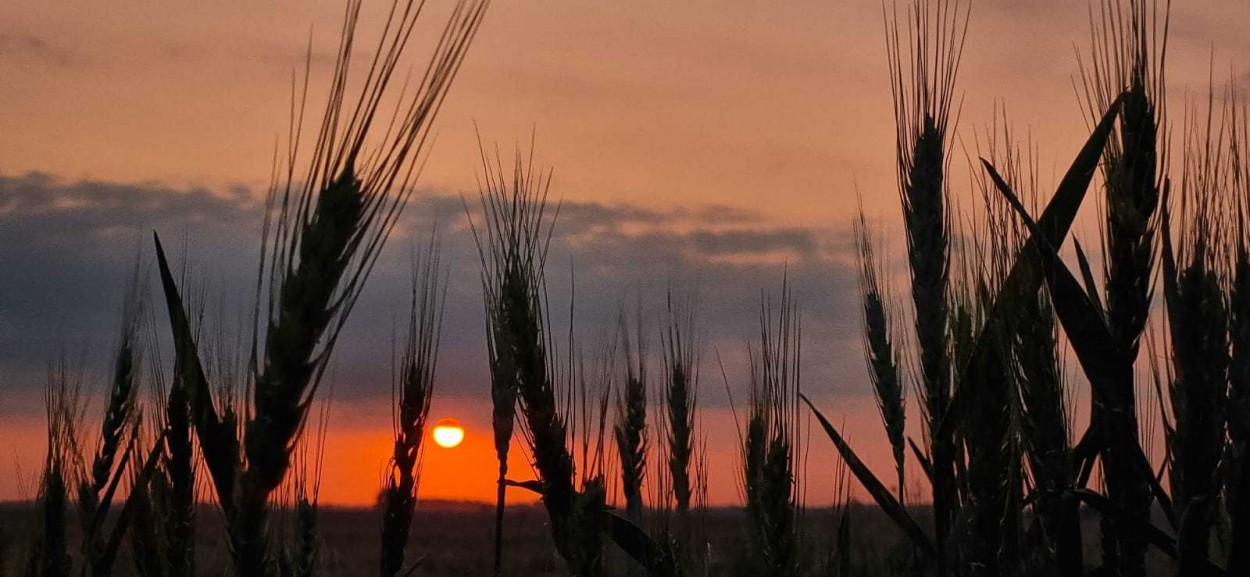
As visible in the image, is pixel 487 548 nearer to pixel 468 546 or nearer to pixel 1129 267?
pixel 468 546

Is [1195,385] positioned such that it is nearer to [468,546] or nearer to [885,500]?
[885,500]

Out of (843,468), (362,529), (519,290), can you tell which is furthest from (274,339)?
(362,529)

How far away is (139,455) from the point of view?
3.77 m

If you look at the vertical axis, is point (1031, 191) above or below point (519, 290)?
above

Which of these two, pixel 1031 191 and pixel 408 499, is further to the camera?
pixel 408 499

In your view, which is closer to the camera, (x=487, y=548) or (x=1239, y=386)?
(x=1239, y=386)

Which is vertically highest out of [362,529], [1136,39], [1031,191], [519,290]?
[1136,39]

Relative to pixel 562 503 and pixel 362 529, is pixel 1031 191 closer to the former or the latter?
pixel 562 503

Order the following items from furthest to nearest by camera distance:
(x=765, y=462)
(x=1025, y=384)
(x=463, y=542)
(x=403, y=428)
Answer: (x=463, y=542) < (x=403, y=428) < (x=765, y=462) < (x=1025, y=384)

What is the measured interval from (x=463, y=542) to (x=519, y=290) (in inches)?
1162

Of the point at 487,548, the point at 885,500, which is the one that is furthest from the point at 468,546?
the point at 885,500

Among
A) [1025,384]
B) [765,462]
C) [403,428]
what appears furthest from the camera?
[403,428]

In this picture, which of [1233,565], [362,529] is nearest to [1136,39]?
[1233,565]

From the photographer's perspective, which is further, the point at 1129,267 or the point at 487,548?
the point at 487,548
